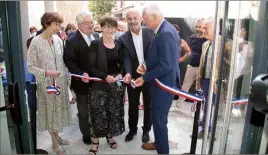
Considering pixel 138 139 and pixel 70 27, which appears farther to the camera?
pixel 138 139

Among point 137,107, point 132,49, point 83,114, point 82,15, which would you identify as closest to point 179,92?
point 137,107

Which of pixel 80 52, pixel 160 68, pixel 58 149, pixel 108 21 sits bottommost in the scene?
pixel 58 149

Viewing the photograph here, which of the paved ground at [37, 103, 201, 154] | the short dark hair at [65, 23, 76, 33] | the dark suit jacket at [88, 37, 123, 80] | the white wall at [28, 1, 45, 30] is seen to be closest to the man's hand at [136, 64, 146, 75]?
the dark suit jacket at [88, 37, 123, 80]

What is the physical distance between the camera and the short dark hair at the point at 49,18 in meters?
1.82

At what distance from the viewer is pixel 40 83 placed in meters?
1.92

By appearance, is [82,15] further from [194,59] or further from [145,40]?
[194,59]

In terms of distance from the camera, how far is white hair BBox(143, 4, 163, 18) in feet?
5.99

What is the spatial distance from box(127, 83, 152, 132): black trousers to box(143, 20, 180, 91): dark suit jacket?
0.21 meters

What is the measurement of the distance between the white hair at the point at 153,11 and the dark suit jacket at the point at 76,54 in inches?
18.2

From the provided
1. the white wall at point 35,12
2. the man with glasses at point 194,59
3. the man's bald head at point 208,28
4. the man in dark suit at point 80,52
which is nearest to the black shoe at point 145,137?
the man with glasses at point 194,59

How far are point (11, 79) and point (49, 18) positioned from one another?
0.53 meters

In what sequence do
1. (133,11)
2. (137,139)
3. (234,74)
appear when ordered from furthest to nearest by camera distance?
1. (137,139)
2. (133,11)
3. (234,74)

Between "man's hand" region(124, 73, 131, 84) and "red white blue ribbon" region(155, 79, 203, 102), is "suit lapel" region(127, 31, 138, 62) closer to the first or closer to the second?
"man's hand" region(124, 73, 131, 84)

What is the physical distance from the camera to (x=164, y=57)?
183 cm
